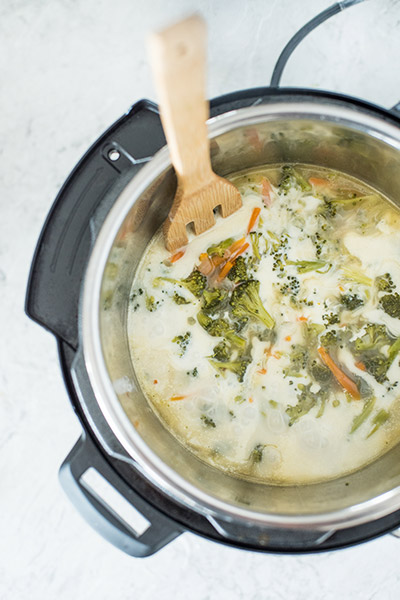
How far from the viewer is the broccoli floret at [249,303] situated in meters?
1.81

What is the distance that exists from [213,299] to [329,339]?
401mm

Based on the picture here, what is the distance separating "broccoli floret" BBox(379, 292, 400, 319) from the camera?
1.83m

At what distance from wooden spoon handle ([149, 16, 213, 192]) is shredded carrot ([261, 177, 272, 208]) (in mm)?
408

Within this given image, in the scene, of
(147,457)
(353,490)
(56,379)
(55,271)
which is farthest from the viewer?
(56,379)

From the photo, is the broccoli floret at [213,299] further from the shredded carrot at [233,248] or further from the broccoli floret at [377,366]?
the broccoli floret at [377,366]

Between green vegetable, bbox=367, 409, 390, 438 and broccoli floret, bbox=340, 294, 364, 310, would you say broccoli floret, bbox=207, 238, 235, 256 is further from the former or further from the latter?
green vegetable, bbox=367, 409, 390, 438

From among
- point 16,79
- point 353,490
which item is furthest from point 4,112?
point 353,490

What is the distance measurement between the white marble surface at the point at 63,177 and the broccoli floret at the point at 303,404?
602mm

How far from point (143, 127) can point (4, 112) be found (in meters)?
0.74

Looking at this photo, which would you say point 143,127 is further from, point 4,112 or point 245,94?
point 4,112

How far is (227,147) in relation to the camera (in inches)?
65.8

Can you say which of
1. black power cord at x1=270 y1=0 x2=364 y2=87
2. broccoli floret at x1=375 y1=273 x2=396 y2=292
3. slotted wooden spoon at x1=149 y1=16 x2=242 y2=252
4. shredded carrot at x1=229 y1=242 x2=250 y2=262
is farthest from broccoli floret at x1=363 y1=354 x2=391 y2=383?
black power cord at x1=270 y1=0 x2=364 y2=87

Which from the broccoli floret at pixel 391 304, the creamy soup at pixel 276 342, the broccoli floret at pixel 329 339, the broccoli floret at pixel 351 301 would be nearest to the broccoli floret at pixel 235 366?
→ the creamy soup at pixel 276 342

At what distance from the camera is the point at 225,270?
1.83 metres
